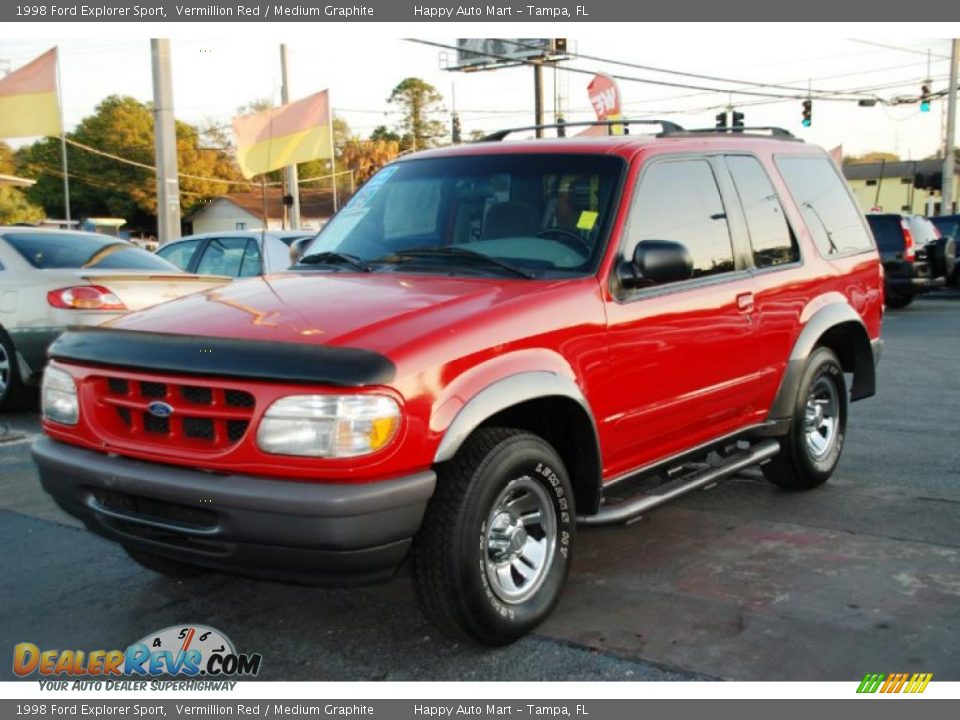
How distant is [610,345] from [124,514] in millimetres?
2004

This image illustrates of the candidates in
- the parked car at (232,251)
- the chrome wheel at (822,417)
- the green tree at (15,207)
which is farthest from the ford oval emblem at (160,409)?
the green tree at (15,207)

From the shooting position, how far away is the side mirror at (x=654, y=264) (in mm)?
4148

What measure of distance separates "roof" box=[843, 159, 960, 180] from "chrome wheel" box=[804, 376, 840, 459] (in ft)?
237

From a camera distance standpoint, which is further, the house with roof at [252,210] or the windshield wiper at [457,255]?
the house with roof at [252,210]

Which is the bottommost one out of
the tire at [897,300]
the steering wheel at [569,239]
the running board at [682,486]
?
the tire at [897,300]

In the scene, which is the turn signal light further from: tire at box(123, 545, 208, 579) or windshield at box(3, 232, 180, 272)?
tire at box(123, 545, 208, 579)

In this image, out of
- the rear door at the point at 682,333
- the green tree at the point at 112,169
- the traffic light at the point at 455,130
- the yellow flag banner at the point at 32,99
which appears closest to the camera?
the rear door at the point at 682,333

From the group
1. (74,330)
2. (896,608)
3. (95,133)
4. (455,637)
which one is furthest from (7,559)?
(95,133)

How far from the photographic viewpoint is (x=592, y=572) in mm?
4562

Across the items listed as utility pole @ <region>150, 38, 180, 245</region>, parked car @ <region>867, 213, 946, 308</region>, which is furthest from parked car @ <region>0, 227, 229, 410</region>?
parked car @ <region>867, 213, 946, 308</region>

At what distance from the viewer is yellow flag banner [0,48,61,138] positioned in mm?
15039

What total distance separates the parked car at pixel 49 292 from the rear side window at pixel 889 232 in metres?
13.4

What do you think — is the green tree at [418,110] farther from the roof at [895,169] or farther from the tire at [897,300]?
the tire at [897,300]

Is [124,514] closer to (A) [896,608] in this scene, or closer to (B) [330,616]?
(B) [330,616]
